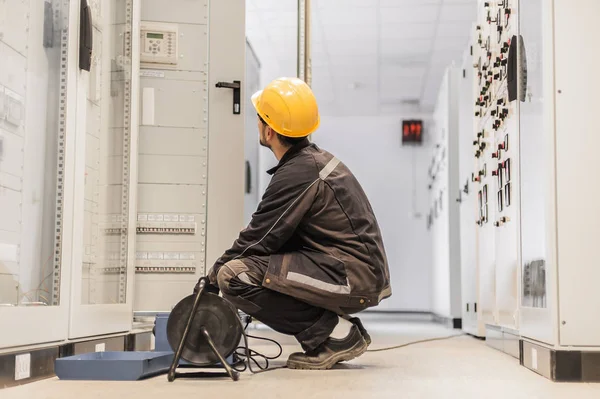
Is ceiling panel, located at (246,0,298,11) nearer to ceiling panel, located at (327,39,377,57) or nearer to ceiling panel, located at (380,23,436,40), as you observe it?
ceiling panel, located at (380,23,436,40)

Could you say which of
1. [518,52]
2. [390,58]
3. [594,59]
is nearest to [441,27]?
[390,58]

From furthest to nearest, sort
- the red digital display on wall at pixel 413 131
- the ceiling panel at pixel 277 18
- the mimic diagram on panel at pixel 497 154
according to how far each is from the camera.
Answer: the red digital display on wall at pixel 413 131 < the ceiling panel at pixel 277 18 < the mimic diagram on panel at pixel 497 154

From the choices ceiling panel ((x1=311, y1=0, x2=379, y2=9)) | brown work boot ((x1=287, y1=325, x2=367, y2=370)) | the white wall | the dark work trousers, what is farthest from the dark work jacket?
the white wall

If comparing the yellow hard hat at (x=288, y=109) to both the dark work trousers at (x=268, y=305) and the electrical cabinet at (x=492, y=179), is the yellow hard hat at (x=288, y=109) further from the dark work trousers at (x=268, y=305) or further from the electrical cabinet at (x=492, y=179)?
the electrical cabinet at (x=492, y=179)

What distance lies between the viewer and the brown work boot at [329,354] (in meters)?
3.35

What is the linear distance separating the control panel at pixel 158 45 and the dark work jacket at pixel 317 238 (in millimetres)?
1624

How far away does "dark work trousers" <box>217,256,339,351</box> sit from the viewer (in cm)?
324

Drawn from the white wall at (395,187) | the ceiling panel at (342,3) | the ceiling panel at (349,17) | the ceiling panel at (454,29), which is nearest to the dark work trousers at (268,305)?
the ceiling panel at (342,3)

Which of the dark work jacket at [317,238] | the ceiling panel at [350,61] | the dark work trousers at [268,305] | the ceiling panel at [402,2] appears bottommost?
the dark work trousers at [268,305]

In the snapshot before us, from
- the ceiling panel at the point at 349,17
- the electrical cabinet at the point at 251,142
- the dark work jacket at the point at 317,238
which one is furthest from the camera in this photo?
the electrical cabinet at the point at 251,142

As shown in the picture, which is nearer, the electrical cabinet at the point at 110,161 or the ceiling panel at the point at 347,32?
the electrical cabinet at the point at 110,161

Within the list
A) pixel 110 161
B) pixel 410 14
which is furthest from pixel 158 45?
pixel 410 14

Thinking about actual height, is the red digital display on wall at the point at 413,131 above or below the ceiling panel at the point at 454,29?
below

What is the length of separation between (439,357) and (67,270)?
74.8 inches
